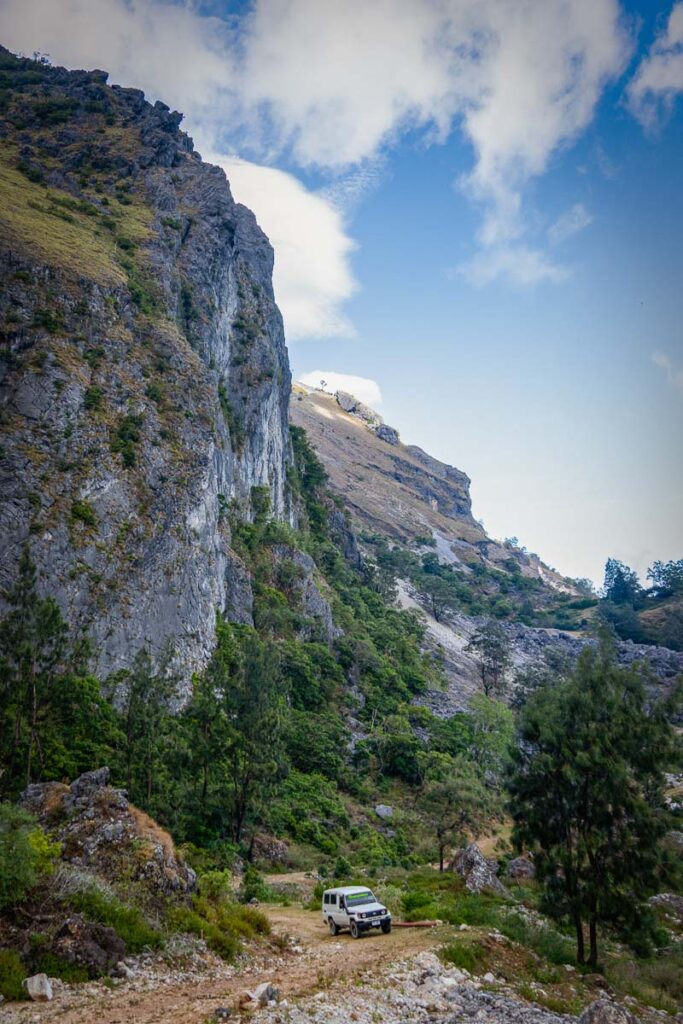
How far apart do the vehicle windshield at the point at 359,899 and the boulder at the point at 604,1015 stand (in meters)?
11.5

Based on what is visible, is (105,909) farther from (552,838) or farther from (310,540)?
→ (310,540)

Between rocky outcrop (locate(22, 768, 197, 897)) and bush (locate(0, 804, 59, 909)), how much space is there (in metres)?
1.96

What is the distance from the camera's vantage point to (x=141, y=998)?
1228 centimetres

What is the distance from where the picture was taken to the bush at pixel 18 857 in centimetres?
1321

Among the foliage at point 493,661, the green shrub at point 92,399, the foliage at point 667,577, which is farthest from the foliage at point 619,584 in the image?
the green shrub at point 92,399

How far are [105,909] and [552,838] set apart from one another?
1352cm

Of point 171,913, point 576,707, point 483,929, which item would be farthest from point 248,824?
point 576,707

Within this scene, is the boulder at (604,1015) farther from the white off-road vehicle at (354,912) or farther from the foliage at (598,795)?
the white off-road vehicle at (354,912)

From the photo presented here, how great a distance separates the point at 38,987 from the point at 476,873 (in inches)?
933

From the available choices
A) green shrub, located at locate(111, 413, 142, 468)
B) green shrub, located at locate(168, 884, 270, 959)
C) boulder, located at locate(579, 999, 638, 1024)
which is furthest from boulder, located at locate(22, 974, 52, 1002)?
green shrub, located at locate(111, 413, 142, 468)

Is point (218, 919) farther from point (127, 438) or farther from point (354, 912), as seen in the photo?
point (127, 438)

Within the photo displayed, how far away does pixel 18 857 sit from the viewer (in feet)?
44.4

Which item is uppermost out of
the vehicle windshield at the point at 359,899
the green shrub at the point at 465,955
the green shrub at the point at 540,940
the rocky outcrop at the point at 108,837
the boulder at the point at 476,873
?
the rocky outcrop at the point at 108,837

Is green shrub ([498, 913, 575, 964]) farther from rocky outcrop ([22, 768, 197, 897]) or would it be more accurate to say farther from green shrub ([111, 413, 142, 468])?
green shrub ([111, 413, 142, 468])
